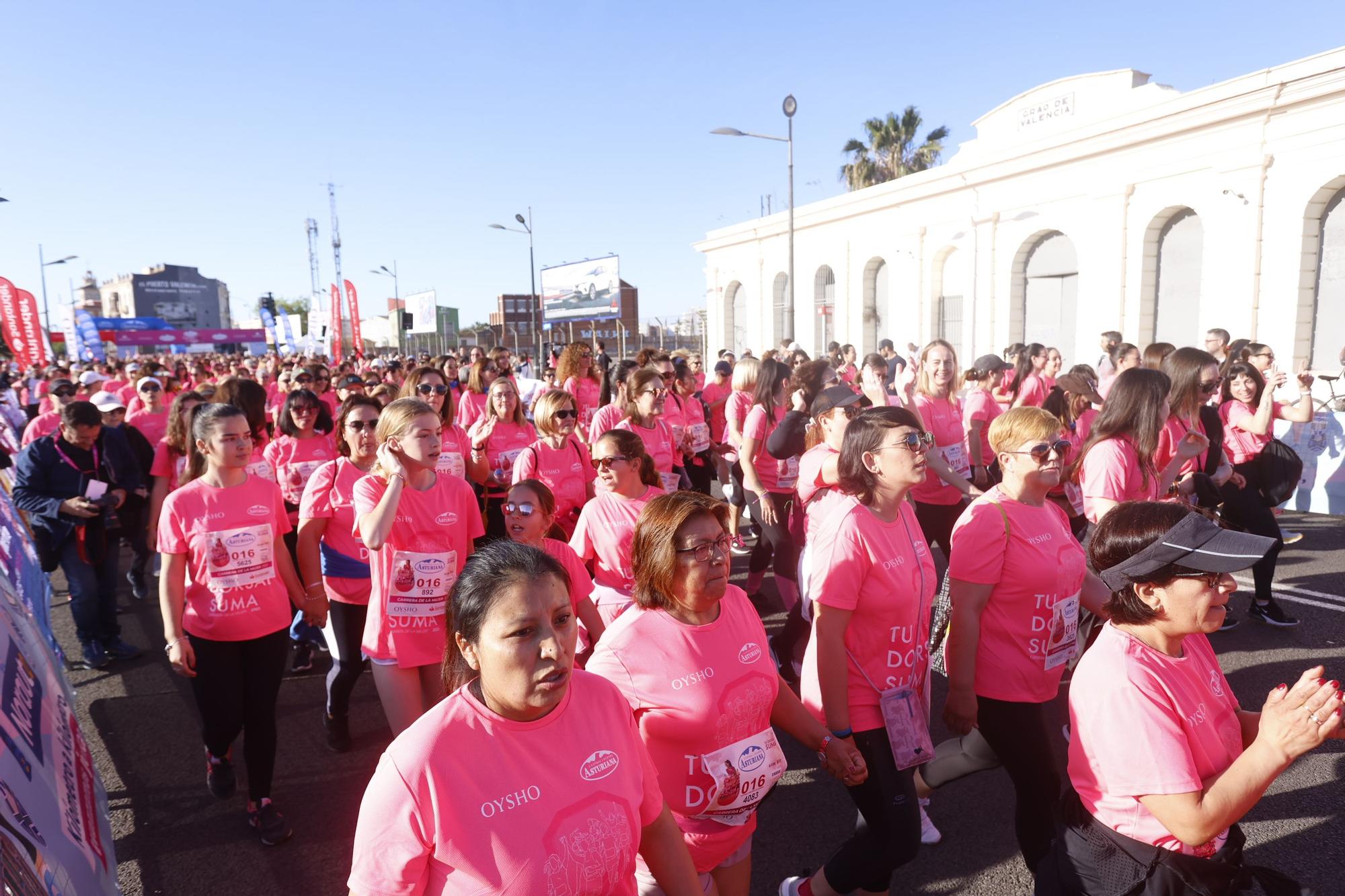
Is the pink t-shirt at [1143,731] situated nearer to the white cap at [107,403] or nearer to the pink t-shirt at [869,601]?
the pink t-shirt at [869,601]

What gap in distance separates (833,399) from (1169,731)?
2.80 meters

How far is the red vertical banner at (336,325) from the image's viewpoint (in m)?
31.3

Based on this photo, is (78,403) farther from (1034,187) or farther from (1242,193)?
(1034,187)

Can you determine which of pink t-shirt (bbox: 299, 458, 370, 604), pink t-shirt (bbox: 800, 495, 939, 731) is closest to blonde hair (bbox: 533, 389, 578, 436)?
pink t-shirt (bbox: 299, 458, 370, 604)

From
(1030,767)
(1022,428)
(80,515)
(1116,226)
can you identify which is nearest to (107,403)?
(80,515)

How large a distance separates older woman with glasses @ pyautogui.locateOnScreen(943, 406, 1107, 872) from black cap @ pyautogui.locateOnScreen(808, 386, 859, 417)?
1502 millimetres

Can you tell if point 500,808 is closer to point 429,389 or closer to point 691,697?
point 691,697

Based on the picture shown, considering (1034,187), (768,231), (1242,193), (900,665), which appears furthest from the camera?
(768,231)

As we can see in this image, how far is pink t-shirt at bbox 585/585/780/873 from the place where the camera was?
7.18 ft

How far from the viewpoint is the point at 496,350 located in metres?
12.5

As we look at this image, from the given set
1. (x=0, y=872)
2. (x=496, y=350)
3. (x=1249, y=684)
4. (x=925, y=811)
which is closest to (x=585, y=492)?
(x=925, y=811)

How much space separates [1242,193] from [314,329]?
36.5 metres

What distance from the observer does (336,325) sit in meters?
33.8

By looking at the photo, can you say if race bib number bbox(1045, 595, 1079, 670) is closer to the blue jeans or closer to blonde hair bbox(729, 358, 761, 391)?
blonde hair bbox(729, 358, 761, 391)
